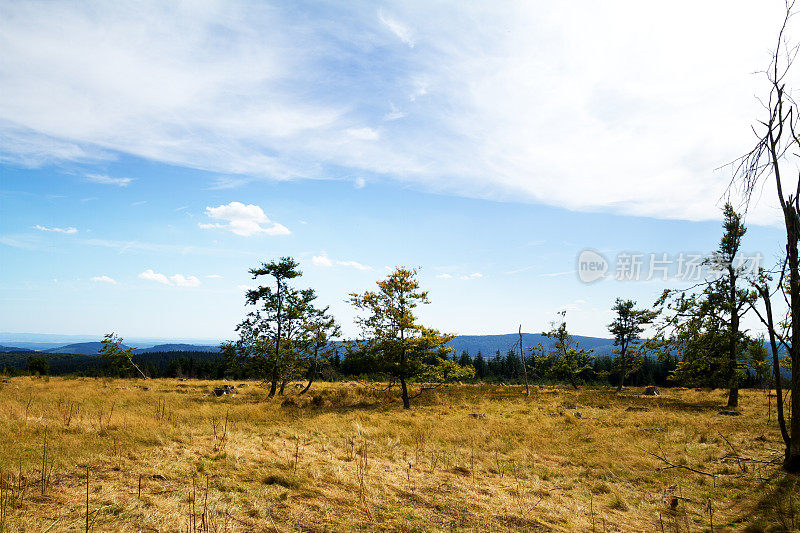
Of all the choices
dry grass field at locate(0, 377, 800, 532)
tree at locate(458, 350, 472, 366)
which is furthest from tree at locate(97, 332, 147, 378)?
tree at locate(458, 350, 472, 366)

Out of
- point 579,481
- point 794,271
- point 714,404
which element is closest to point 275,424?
point 579,481

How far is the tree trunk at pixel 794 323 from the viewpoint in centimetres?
769

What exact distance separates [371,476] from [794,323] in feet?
32.3

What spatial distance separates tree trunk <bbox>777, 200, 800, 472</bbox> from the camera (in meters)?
7.69

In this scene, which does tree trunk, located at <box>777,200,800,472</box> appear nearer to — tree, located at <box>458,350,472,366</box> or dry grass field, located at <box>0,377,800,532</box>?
dry grass field, located at <box>0,377,800,532</box>

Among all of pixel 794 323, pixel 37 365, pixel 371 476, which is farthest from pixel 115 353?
pixel 794 323

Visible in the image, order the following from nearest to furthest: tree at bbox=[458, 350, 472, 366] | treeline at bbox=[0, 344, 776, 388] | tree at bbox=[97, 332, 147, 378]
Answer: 1. tree at bbox=[97, 332, 147, 378]
2. treeline at bbox=[0, 344, 776, 388]
3. tree at bbox=[458, 350, 472, 366]

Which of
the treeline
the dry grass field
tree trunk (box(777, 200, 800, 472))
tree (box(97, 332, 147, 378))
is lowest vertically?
the treeline

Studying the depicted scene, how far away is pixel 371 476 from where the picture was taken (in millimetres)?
7953

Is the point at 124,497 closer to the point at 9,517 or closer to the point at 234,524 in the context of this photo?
the point at 9,517

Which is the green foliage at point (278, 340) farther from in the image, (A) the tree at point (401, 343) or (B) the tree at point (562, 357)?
(B) the tree at point (562, 357)

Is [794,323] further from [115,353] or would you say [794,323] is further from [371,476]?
[115,353]

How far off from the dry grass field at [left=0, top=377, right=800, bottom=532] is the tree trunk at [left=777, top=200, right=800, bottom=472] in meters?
0.71

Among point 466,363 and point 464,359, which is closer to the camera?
point 466,363
